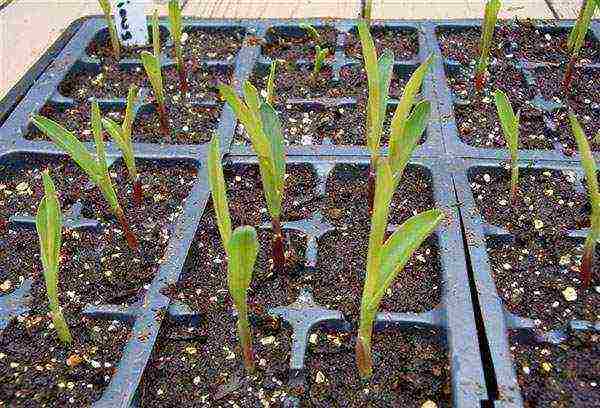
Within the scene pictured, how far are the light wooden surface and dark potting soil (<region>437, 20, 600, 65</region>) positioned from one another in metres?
0.09

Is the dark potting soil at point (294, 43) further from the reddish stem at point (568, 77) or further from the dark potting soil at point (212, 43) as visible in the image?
the reddish stem at point (568, 77)

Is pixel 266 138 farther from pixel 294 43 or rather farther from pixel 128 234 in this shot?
pixel 294 43

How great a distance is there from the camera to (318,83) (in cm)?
126

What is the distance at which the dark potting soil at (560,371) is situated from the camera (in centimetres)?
72

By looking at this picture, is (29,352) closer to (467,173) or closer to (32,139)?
(32,139)

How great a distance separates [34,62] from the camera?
1348 millimetres

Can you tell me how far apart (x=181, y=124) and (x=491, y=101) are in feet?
1.78

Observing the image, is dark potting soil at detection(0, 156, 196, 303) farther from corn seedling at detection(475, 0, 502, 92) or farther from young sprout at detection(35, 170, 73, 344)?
corn seedling at detection(475, 0, 502, 92)

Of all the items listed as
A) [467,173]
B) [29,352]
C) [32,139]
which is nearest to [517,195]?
[467,173]

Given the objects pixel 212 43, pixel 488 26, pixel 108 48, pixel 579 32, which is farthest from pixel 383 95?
pixel 108 48

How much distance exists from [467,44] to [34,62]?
86cm

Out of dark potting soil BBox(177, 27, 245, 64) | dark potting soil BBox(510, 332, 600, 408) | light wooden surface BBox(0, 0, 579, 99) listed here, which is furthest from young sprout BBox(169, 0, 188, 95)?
dark potting soil BBox(510, 332, 600, 408)

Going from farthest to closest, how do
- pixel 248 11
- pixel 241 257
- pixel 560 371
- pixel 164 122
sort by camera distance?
pixel 248 11
pixel 164 122
pixel 560 371
pixel 241 257

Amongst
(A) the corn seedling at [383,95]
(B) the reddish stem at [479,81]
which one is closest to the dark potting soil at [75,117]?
(A) the corn seedling at [383,95]
